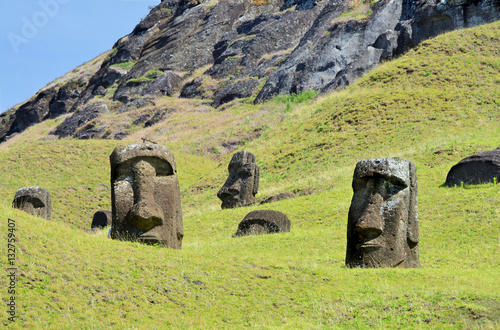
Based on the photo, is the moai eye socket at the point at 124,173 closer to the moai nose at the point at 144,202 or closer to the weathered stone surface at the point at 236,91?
the moai nose at the point at 144,202

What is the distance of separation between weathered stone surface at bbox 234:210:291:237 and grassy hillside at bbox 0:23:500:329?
2.09ft

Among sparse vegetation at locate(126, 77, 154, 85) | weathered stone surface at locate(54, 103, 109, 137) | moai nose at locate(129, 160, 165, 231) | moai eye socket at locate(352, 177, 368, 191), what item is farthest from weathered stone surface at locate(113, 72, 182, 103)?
moai eye socket at locate(352, 177, 368, 191)

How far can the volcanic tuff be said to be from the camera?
51969 millimetres

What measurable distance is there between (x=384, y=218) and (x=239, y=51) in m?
72.8

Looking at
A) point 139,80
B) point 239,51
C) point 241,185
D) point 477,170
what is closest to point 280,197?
point 241,185

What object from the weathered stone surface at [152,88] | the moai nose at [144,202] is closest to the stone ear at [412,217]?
the moai nose at [144,202]

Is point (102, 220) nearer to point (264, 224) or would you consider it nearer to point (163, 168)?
point (264, 224)

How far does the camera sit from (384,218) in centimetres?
1472

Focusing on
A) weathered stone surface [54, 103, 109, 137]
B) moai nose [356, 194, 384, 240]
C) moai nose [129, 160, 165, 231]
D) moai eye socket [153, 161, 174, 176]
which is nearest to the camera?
moai nose [356, 194, 384, 240]

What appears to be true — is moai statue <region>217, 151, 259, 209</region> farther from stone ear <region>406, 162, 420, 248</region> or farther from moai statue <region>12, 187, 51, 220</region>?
stone ear <region>406, 162, 420, 248</region>

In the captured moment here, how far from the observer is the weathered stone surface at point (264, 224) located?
21688mm

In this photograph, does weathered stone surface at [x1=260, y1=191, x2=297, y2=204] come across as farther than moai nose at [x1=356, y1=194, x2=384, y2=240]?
Yes

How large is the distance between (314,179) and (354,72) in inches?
886

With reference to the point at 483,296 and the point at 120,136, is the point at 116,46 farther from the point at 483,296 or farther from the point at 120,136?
the point at 483,296
